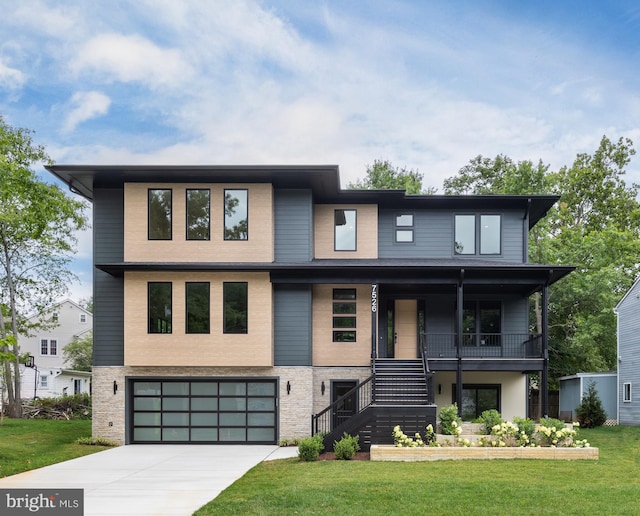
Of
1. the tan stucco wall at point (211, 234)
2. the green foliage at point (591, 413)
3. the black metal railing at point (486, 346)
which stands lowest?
the green foliage at point (591, 413)

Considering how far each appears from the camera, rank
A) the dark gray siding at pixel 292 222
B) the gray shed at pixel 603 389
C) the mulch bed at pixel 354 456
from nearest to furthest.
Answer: the mulch bed at pixel 354 456 → the dark gray siding at pixel 292 222 → the gray shed at pixel 603 389

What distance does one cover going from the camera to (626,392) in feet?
85.7

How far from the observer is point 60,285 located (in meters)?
31.1

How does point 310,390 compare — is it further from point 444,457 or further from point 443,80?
point 443,80

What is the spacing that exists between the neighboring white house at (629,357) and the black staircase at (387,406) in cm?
1066

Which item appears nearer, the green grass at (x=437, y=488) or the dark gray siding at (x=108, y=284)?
the green grass at (x=437, y=488)

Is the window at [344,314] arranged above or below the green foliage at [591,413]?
above

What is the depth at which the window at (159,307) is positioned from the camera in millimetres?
19703

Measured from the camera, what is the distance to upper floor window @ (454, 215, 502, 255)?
2242 centimetres

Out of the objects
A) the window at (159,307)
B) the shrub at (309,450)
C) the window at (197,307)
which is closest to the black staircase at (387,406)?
the shrub at (309,450)

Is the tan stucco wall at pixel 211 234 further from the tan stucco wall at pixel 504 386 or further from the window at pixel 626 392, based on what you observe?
the window at pixel 626 392

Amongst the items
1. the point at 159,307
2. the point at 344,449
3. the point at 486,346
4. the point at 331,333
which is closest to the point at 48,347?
the point at 159,307

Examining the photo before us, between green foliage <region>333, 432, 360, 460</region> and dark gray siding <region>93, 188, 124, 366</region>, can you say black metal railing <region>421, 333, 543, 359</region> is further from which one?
dark gray siding <region>93, 188, 124, 366</region>

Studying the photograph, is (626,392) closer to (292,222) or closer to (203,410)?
(292,222)
